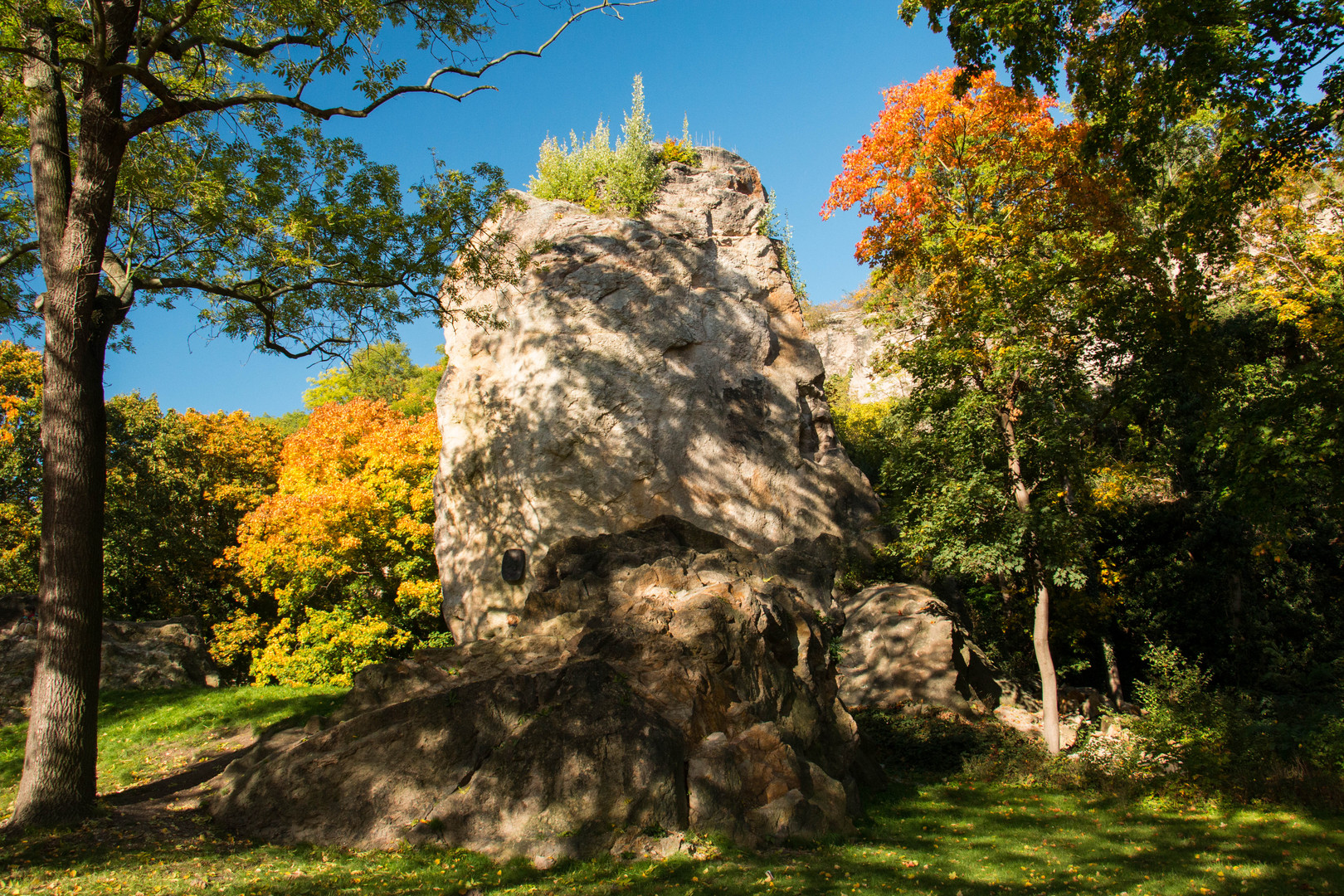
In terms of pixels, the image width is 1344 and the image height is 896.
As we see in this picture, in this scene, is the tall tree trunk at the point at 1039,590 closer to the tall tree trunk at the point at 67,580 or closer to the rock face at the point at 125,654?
the tall tree trunk at the point at 67,580

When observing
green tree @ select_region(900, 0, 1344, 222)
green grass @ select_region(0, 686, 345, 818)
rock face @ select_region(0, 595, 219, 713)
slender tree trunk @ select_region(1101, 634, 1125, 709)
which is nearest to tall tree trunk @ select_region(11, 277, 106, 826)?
green grass @ select_region(0, 686, 345, 818)

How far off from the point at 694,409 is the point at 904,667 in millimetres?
6590

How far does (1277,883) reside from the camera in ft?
20.7

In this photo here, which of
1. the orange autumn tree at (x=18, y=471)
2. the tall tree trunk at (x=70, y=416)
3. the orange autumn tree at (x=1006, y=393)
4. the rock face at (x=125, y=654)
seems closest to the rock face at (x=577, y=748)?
the tall tree trunk at (x=70, y=416)

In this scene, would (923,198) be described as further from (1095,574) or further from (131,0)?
(131,0)

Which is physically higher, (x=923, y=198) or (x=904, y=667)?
(x=923, y=198)

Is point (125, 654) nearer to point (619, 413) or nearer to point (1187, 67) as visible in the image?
point (619, 413)

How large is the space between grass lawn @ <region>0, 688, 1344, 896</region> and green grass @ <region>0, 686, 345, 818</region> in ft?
1.42

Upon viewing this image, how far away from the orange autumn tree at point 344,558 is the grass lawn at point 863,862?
9.17 m

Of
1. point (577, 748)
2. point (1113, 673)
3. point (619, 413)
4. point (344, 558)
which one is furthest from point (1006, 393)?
point (344, 558)

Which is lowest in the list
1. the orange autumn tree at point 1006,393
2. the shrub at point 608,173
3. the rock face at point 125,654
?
the rock face at point 125,654

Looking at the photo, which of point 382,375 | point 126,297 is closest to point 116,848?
point 126,297

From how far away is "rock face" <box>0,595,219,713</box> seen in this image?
11945 mm

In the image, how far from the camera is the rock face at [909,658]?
14.5 meters
